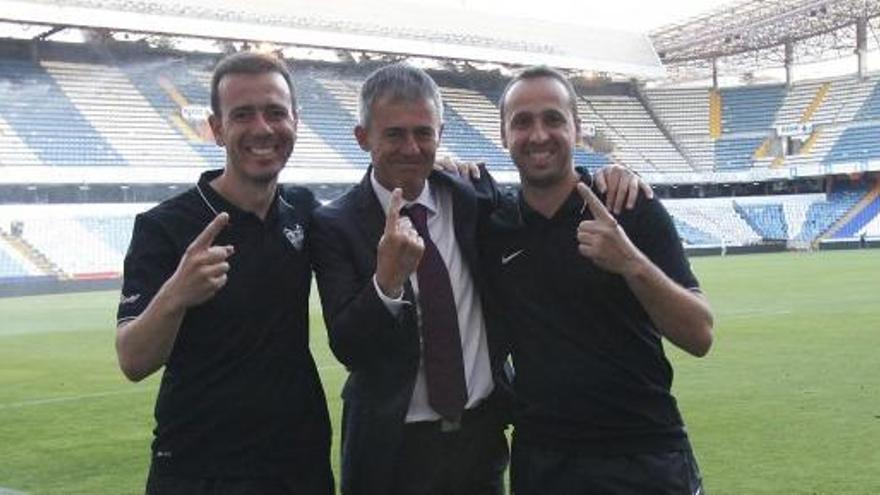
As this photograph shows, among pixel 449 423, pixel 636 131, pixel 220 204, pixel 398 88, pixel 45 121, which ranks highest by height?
pixel 45 121

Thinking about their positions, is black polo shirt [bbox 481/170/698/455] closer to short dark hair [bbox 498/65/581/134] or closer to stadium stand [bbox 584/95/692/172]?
short dark hair [bbox 498/65/581/134]

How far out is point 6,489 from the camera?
22.2 feet

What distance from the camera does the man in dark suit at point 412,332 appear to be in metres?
3.07

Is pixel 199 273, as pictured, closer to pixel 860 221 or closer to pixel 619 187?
pixel 619 187

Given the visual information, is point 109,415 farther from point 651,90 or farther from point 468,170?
point 651,90

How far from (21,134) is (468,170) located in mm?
38195

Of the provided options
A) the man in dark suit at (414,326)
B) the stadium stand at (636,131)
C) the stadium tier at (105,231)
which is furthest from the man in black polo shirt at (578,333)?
the stadium stand at (636,131)

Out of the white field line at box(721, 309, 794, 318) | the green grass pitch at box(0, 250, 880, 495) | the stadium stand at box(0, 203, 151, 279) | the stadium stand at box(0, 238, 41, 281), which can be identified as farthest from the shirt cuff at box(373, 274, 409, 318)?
the stadium stand at box(0, 203, 151, 279)

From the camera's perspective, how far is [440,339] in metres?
3.14

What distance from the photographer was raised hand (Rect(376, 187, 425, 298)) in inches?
111

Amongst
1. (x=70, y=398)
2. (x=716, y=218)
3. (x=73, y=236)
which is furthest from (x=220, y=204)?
(x=716, y=218)

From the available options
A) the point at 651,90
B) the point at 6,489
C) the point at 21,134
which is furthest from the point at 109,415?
the point at 651,90

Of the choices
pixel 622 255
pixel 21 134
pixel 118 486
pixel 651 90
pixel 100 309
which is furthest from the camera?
pixel 651 90

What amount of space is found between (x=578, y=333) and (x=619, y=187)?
1.54 ft
